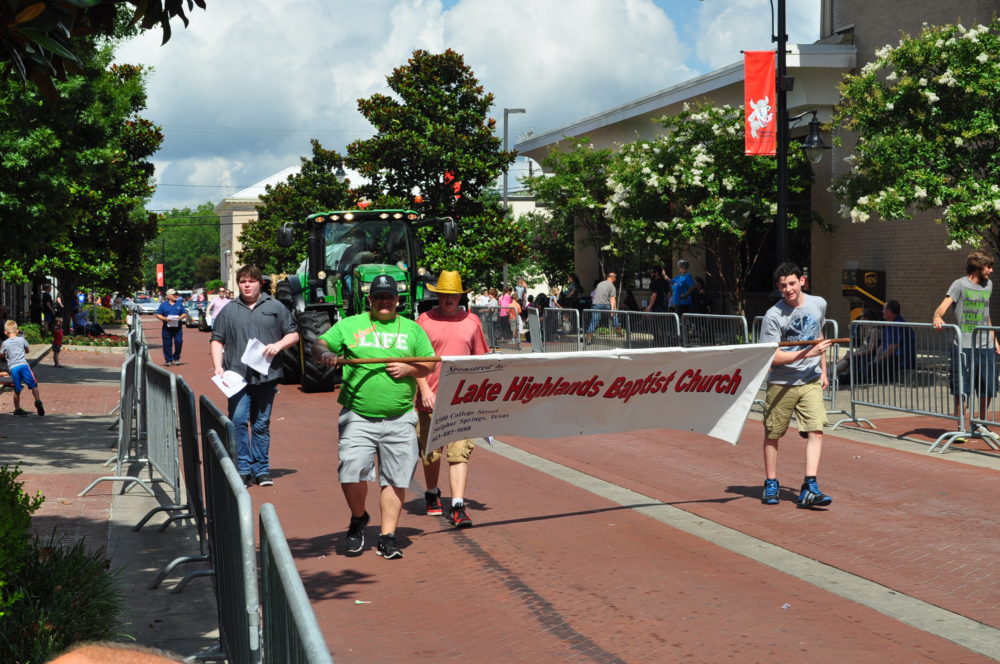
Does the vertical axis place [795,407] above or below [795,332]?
below

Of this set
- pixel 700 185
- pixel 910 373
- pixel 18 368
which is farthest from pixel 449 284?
pixel 700 185

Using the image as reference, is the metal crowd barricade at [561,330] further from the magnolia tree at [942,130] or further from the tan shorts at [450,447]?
the tan shorts at [450,447]

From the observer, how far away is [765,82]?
19.3 m

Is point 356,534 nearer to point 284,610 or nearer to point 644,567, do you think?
point 644,567

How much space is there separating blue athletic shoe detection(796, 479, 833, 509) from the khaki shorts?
1.43 ft

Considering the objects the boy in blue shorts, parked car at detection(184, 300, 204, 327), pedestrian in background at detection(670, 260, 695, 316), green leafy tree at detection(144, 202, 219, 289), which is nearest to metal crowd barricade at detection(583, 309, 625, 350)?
pedestrian in background at detection(670, 260, 695, 316)

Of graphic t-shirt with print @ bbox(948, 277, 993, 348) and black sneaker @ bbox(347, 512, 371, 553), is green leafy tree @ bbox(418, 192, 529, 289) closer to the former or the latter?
graphic t-shirt with print @ bbox(948, 277, 993, 348)

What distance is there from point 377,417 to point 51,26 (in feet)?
11.0

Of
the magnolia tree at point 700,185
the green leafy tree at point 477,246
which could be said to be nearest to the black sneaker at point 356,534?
the magnolia tree at point 700,185

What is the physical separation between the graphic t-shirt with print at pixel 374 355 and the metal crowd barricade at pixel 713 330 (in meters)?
8.66

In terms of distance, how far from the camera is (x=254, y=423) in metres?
9.72

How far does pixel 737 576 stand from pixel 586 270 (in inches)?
1413

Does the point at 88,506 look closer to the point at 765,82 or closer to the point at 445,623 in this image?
the point at 445,623

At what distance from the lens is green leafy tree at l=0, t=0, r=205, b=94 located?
4441 millimetres
